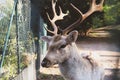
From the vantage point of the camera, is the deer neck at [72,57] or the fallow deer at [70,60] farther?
the deer neck at [72,57]

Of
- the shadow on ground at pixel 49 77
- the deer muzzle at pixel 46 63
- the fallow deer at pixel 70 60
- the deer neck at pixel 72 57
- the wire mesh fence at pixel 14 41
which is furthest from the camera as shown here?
the shadow on ground at pixel 49 77

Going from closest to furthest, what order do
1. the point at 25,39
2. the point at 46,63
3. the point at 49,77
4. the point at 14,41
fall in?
the point at 46,63 < the point at 14,41 < the point at 25,39 < the point at 49,77

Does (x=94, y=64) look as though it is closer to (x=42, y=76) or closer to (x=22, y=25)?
(x=22, y=25)

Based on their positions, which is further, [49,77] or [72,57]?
[49,77]

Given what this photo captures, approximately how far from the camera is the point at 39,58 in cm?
857

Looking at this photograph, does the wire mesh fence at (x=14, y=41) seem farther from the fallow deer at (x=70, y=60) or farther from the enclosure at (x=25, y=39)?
the fallow deer at (x=70, y=60)

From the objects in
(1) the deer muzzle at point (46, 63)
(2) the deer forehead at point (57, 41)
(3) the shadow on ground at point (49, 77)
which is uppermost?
(2) the deer forehead at point (57, 41)

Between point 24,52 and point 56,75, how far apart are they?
6.26 ft

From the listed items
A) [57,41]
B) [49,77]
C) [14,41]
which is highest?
[14,41]

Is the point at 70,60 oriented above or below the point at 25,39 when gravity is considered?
below

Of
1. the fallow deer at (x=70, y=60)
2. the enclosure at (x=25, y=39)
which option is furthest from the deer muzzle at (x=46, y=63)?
the enclosure at (x=25, y=39)

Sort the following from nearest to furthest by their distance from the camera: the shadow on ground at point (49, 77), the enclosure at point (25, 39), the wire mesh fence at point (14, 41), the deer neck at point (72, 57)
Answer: the enclosure at point (25, 39)
the deer neck at point (72, 57)
the wire mesh fence at point (14, 41)
the shadow on ground at point (49, 77)

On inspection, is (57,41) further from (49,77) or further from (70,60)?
(49,77)

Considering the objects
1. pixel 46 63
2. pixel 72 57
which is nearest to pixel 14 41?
pixel 72 57
